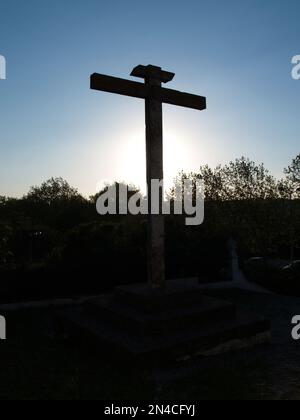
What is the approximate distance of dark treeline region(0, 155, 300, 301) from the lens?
45.4 ft

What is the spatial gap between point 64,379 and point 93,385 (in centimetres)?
64

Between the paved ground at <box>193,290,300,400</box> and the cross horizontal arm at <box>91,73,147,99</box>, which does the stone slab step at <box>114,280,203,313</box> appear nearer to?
the paved ground at <box>193,290,300,400</box>

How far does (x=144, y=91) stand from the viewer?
8234 millimetres

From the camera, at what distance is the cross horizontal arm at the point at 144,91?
7.70 m

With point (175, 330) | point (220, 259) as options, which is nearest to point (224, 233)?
point (220, 259)

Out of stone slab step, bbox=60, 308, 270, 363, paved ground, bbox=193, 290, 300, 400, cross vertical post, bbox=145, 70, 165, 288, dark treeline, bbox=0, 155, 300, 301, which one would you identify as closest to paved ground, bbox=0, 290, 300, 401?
paved ground, bbox=193, 290, 300, 400

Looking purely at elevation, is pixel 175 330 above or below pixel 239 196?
below

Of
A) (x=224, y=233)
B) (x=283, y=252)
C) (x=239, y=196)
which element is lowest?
(x=283, y=252)

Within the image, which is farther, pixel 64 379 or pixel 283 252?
pixel 283 252

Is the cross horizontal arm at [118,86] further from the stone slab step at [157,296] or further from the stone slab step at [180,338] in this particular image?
the stone slab step at [180,338]

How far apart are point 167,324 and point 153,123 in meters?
4.48

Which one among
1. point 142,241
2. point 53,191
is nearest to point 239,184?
point 142,241
